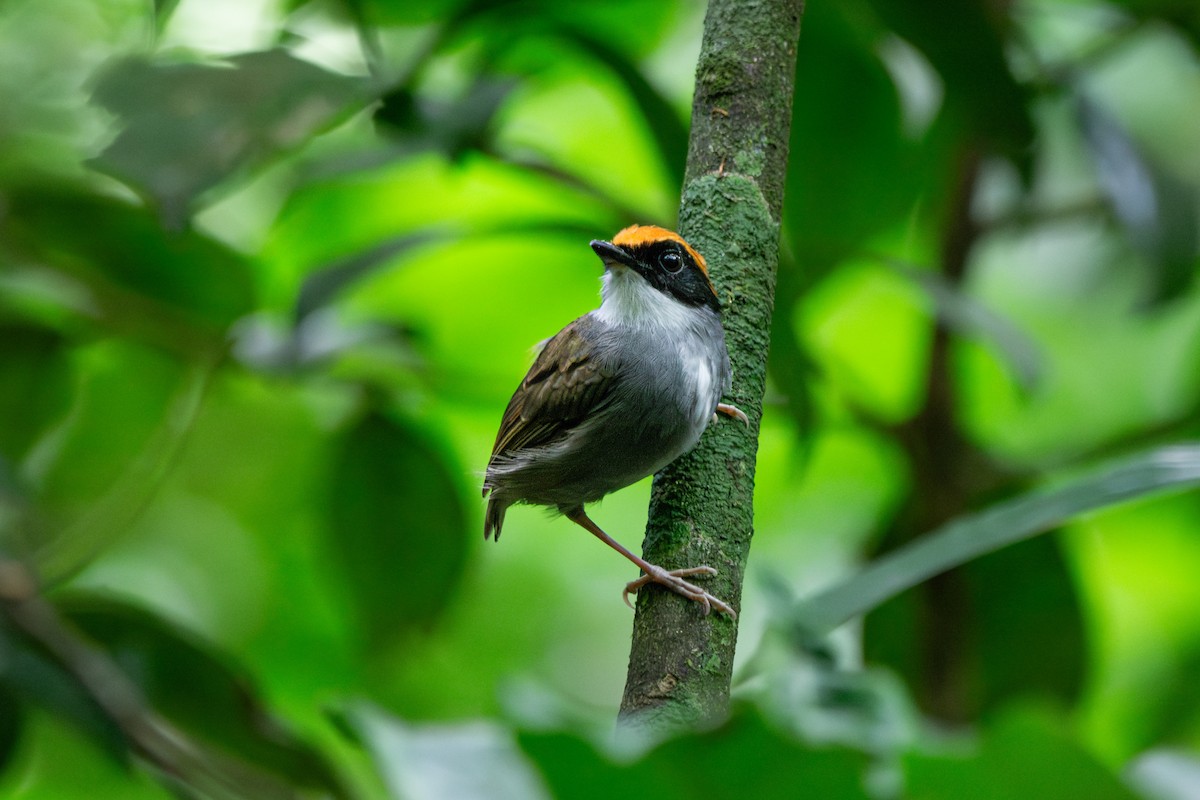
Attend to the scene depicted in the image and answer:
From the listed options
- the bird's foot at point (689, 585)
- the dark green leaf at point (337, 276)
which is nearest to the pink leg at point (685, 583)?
the bird's foot at point (689, 585)

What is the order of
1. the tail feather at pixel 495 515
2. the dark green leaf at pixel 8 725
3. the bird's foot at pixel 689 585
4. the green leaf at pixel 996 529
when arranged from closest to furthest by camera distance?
the bird's foot at pixel 689 585 → the green leaf at pixel 996 529 → the dark green leaf at pixel 8 725 → the tail feather at pixel 495 515

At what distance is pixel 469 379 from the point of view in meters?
3.89

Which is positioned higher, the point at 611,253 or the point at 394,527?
the point at 611,253

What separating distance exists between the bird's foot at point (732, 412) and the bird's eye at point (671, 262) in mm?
401

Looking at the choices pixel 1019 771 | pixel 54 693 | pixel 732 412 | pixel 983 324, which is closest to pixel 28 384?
pixel 54 693

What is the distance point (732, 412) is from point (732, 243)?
392mm

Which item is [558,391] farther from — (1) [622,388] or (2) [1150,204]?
(2) [1150,204]

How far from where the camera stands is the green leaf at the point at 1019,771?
1.04 meters

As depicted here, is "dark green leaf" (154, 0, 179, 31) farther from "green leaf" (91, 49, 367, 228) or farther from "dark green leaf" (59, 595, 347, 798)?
"dark green leaf" (59, 595, 347, 798)

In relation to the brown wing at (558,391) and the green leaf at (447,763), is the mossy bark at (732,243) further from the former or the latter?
the green leaf at (447,763)

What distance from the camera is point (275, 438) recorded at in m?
5.15

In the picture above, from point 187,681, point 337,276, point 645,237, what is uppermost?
point 645,237

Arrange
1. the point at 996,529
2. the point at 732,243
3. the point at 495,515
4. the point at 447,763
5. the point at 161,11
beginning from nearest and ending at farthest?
1. the point at 447,763
2. the point at 996,529
3. the point at 732,243
4. the point at 161,11
5. the point at 495,515

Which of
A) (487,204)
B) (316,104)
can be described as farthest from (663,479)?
(487,204)
